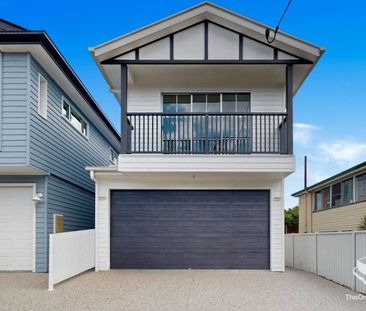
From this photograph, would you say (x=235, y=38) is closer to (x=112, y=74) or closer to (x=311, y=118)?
(x=112, y=74)

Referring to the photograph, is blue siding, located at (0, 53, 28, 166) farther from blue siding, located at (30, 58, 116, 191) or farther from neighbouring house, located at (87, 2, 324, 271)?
neighbouring house, located at (87, 2, 324, 271)

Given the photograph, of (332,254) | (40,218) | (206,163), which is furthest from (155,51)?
(332,254)

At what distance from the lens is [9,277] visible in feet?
34.3

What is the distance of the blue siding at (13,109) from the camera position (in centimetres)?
1027

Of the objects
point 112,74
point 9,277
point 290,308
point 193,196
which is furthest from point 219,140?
point 9,277

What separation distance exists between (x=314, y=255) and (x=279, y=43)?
5732 millimetres

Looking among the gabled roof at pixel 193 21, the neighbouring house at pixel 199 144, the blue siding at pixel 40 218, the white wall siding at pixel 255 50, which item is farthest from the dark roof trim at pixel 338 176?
the blue siding at pixel 40 218

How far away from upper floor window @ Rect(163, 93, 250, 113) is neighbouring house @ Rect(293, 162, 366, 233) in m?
6.62

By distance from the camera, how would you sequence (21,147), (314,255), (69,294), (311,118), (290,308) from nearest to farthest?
(290,308), (69,294), (21,147), (314,255), (311,118)

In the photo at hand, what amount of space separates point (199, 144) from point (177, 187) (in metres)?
1.57

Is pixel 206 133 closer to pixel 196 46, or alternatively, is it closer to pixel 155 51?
pixel 196 46

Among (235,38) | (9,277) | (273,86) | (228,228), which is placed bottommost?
(9,277)

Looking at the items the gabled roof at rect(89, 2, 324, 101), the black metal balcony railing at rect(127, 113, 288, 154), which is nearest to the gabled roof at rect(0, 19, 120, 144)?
the gabled roof at rect(89, 2, 324, 101)

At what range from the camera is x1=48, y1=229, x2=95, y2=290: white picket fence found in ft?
28.5
